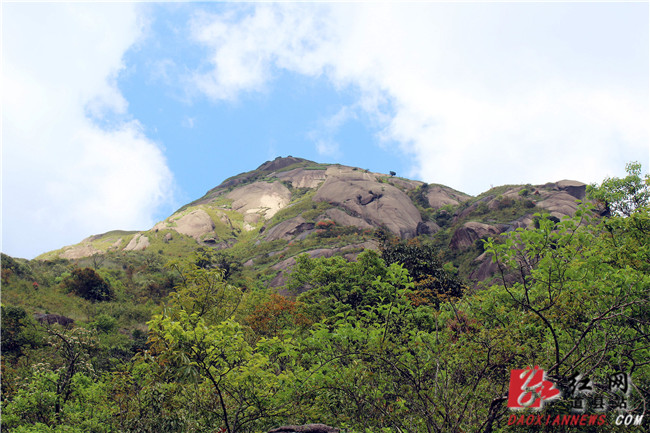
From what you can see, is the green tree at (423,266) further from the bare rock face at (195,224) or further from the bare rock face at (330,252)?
the bare rock face at (195,224)

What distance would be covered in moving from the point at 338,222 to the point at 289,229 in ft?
25.0

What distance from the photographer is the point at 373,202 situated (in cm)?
6731

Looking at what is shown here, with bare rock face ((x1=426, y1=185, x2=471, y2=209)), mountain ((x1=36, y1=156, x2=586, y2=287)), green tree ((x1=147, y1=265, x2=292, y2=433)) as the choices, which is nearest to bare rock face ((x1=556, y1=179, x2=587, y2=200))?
mountain ((x1=36, y1=156, x2=586, y2=287))

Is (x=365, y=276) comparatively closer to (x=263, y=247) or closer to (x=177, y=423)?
(x=177, y=423)

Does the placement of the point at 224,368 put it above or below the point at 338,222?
below

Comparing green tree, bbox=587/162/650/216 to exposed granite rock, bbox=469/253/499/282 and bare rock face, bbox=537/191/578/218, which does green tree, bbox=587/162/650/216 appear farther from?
bare rock face, bbox=537/191/578/218

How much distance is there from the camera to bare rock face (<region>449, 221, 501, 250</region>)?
47031 millimetres

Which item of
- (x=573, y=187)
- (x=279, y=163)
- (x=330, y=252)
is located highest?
(x=279, y=163)

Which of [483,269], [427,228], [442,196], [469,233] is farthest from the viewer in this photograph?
[442,196]

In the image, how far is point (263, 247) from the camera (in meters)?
57.8

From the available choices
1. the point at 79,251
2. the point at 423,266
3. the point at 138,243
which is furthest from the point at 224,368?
the point at 79,251

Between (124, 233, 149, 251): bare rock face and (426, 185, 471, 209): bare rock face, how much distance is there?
5143cm

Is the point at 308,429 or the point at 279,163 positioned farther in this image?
the point at 279,163

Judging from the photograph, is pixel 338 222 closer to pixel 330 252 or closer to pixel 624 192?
pixel 330 252
